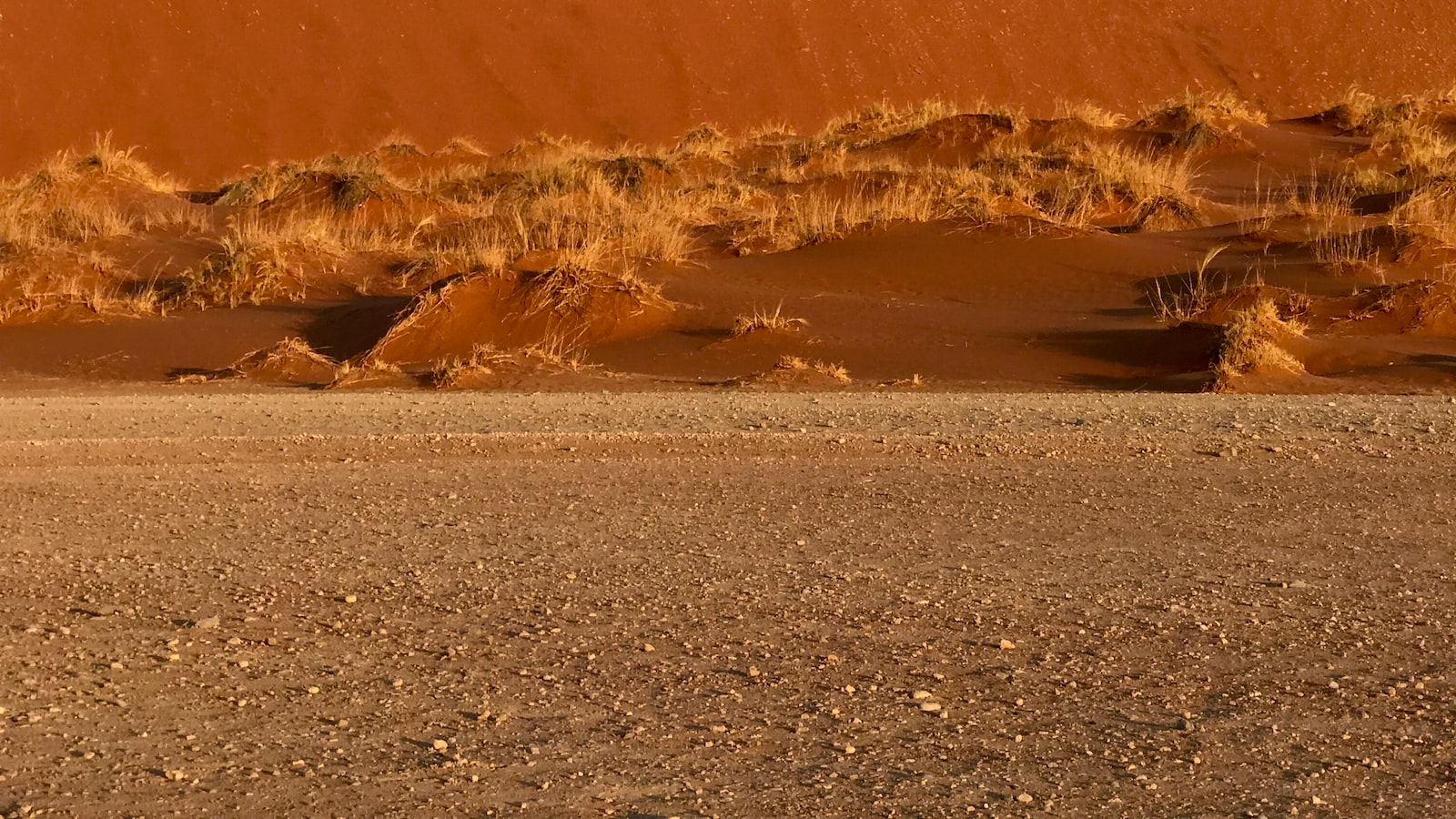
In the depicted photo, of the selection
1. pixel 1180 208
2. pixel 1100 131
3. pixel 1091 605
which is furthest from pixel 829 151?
pixel 1091 605

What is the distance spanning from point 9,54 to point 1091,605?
4805 centimetres

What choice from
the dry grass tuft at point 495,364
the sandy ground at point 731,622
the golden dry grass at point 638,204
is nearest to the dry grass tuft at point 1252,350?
the golden dry grass at point 638,204

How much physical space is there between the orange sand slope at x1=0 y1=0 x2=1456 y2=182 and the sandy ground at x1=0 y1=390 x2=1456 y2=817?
3707cm

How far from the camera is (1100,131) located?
29.6 meters

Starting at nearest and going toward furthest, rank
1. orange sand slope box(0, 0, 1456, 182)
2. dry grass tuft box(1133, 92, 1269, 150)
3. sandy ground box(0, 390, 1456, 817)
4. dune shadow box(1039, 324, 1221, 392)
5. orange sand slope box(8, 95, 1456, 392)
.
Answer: sandy ground box(0, 390, 1456, 817), dune shadow box(1039, 324, 1221, 392), orange sand slope box(8, 95, 1456, 392), dry grass tuft box(1133, 92, 1269, 150), orange sand slope box(0, 0, 1456, 182)

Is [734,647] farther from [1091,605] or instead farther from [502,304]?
[502,304]

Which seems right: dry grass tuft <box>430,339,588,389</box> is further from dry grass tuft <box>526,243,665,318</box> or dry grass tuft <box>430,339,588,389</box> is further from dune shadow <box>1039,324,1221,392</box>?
dune shadow <box>1039,324,1221,392</box>

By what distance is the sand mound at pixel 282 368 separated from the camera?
52.5 feet

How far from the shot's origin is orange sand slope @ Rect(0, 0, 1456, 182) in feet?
154

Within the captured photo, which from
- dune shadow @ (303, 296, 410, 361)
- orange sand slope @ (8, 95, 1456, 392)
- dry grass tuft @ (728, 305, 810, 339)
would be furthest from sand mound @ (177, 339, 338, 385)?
Answer: dry grass tuft @ (728, 305, 810, 339)

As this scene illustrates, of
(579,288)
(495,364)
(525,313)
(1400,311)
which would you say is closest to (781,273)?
(579,288)

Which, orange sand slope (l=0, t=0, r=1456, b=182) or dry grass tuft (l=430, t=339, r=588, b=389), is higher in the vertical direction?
orange sand slope (l=0, t=0, r=1456, b=182)

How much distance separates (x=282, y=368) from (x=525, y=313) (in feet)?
8.94

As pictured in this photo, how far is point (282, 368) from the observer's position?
53.6 feet
